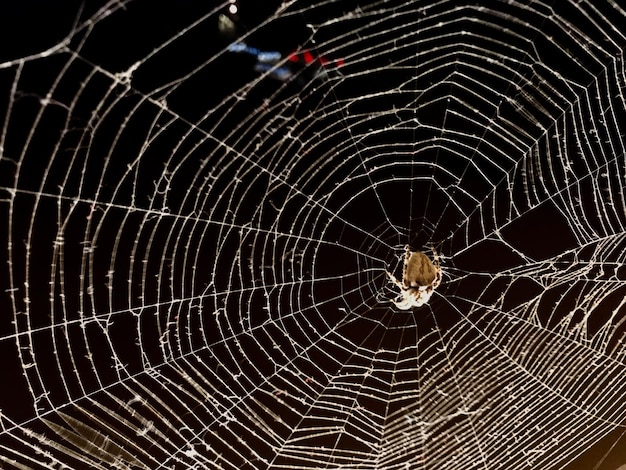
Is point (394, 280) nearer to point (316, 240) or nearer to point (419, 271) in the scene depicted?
point (419, 271)

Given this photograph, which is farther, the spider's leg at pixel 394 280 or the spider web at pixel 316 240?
the spider's leg at pixel 394 280

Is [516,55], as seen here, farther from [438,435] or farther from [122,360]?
[122,360]

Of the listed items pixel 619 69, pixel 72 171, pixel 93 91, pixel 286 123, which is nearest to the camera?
pixel 93 91

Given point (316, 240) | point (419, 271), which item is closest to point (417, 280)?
point (419, 271)

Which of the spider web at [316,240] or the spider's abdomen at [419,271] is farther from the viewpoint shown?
the spider's abdomen at [419,271]

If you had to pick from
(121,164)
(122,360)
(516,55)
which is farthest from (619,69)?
(122,360)
